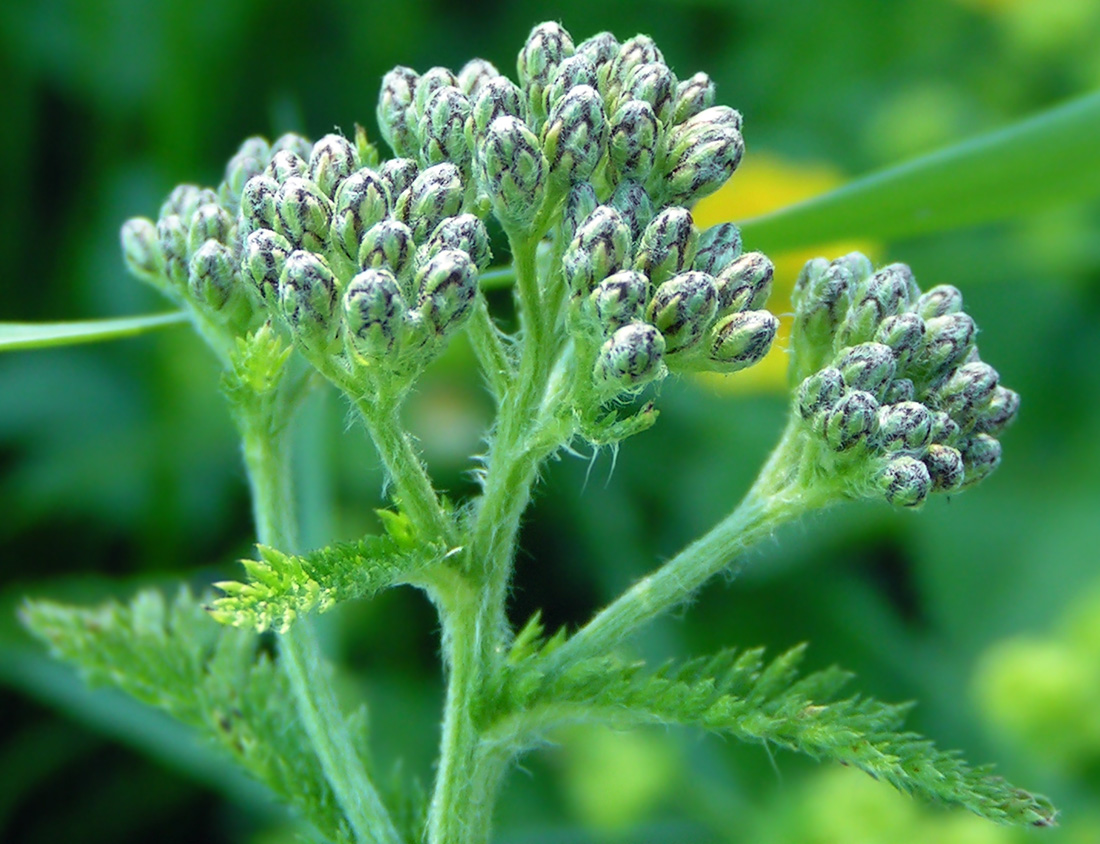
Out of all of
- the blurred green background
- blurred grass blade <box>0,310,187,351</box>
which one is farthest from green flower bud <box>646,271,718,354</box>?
the blurred green background

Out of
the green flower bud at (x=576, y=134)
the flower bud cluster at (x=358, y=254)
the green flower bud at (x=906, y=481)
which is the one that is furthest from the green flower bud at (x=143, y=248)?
the green flower bud at (x=906, y=481)

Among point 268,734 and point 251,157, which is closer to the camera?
point 268,734

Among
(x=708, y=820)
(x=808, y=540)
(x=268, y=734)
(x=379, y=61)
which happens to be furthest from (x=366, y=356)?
(x=379, y=61)

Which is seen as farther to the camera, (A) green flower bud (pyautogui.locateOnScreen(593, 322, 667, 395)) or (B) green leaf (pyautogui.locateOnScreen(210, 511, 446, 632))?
(A) green flower bud (pyautogui.locateOnScreen(593, 322, 667, 395))

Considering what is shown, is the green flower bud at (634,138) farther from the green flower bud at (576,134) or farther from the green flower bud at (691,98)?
the green flower bud at (691,98)

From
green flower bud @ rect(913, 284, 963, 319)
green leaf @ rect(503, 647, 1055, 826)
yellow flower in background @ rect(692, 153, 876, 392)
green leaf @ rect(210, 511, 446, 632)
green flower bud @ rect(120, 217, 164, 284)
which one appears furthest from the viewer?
yellow flower in background @ rect(692, 153, 876, 392)

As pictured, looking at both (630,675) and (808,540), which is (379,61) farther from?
(630,675)

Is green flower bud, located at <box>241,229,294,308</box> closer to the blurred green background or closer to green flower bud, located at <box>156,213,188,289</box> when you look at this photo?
green flower bud, located at <box>156,213,188,289</box>
